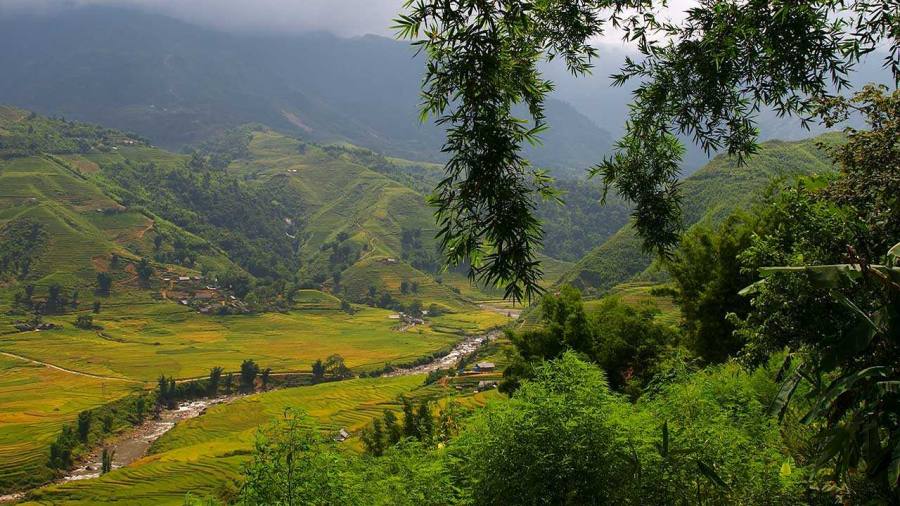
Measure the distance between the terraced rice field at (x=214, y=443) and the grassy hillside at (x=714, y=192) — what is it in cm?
2978

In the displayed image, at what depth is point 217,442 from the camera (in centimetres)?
4362

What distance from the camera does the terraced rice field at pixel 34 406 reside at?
39.3 meters

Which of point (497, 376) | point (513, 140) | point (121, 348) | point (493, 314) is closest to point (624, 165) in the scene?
point (513, 140)

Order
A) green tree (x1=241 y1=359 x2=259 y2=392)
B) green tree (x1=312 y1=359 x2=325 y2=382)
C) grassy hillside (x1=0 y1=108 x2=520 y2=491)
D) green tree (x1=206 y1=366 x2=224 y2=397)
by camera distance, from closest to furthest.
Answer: green tree (x1=206 y1=366 x2=224 y2=397)
grassy hillside (x1=0 y1=108 x2=520 y2=491)
green tree (x1=241 y1=359 x2=259 y2=392)
green tree (x1=312 y1=359 x2=325 y2=382)

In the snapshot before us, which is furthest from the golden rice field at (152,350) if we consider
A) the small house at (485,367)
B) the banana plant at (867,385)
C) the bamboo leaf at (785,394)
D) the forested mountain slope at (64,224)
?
the banana plant at (867,385)

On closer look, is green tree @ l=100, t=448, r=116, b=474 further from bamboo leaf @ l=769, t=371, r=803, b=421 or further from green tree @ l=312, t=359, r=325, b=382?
bamboo leaf @ l=769, t=371, r=803, b=421

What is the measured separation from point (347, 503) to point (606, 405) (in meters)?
3.47

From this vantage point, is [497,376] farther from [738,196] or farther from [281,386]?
[738,196]

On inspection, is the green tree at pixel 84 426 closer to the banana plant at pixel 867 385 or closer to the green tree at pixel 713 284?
the green tree at pixel 713 284

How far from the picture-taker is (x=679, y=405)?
273 inches

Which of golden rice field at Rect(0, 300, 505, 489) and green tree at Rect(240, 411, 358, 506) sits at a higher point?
green tree at Rect(240, 411, 358, 506)

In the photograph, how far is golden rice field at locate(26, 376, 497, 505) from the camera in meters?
32.9

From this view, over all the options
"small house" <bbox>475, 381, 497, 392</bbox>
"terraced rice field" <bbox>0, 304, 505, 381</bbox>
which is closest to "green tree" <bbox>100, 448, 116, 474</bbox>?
"terraced rice field" <bbox>0, 304, 505, 381</bbox>

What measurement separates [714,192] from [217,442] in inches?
2488
